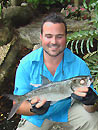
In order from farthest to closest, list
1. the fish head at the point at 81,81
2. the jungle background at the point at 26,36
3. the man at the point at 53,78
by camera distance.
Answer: the jungle background at the point at 26,36 → the man at the point at 53,78 → the fish head at the point at 81,81

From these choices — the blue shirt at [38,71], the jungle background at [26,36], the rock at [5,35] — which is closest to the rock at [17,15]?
the jungle background at [26,36]

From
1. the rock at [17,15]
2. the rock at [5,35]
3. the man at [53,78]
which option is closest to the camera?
the man at [53,78]

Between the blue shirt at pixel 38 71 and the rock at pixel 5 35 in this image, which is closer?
the blue shirt at pixel 38 71

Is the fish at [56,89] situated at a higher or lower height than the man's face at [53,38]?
lower

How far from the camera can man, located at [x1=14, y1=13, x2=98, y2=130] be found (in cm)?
197

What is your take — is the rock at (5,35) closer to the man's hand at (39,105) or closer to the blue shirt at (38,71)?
the blue shirt at (38,71)

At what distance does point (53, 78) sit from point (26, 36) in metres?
2.05

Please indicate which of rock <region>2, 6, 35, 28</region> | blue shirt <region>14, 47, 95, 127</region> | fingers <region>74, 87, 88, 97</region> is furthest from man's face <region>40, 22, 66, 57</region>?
rock <region>2, 6, 35, 28</region>

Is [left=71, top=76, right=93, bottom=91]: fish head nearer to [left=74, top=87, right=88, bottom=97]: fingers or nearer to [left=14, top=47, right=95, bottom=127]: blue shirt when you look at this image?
[left=74, top=87, right=88, bottom=97]: fingers

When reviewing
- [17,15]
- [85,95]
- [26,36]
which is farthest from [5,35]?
[85,95]

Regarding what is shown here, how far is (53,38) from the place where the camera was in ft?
6.50

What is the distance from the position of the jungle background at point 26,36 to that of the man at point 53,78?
0.91 m

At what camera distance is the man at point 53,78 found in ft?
6.47

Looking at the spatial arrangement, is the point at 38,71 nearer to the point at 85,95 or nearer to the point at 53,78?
the point at 53,78
